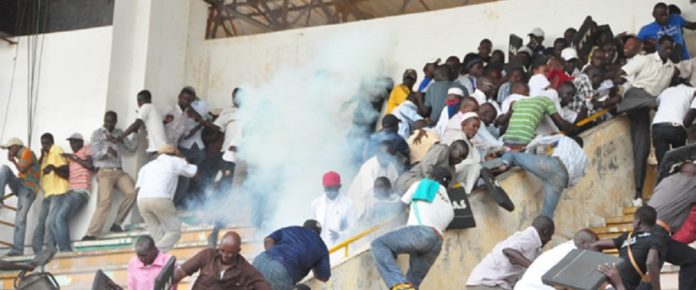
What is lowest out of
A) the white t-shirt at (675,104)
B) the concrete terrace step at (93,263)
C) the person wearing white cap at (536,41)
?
the concrete terrace step at (93,263)

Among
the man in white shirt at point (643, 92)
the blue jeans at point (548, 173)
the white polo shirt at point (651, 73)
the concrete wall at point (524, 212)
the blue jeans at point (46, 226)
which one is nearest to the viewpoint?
the concrete wall at point (524, 212)

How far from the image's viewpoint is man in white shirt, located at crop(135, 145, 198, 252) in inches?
512

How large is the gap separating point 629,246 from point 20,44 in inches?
412

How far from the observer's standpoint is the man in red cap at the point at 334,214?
36.0 ft

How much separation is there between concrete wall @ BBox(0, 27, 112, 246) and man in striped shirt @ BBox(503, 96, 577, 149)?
5.95m

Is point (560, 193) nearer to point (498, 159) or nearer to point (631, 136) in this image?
point (498, 159)

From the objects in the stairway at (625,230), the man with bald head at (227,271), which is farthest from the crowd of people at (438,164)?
the stairway at (625,230)

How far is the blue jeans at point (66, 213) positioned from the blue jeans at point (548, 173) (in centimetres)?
557

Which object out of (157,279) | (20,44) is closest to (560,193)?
(157,279)

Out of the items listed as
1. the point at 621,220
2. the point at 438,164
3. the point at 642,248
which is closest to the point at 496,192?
the point at 438,164

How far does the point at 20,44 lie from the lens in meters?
16.7

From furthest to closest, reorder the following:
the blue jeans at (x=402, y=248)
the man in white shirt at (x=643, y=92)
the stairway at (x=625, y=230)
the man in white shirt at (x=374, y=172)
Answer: the man in white shirt at (x=643, y=92)
the man in white shirt at (x=374, y=172)
the stairway at (x=625, y=230)
the blue jeans at (x=402, y=248)

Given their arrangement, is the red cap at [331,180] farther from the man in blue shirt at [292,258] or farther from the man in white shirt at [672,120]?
the man in white shirt at [672,120]

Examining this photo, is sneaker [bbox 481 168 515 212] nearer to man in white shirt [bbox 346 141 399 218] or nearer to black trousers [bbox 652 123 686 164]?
man in white shirt [bbox 346 141 399 218]
